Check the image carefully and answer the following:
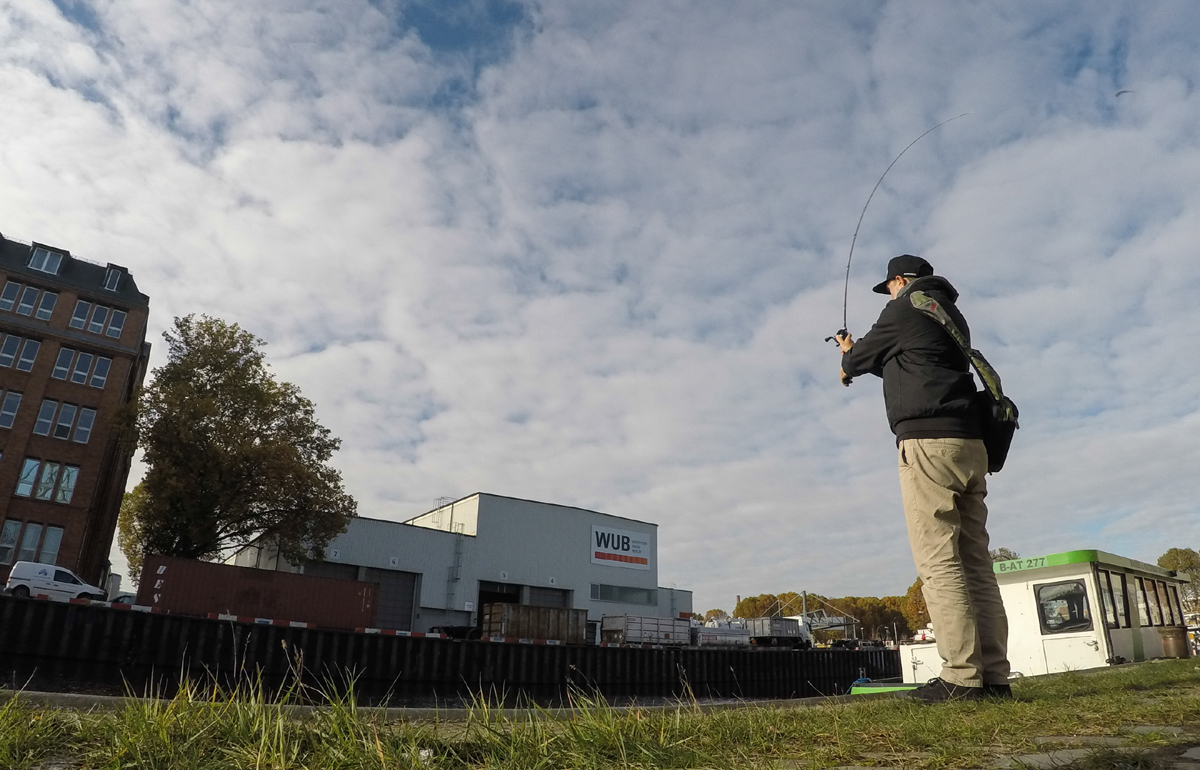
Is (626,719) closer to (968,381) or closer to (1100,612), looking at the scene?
(968,381)

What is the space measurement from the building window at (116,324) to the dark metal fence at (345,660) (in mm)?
21973

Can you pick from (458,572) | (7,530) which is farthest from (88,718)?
(458,572)

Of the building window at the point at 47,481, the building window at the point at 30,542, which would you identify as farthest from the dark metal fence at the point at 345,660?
the building window at the point at 47,481

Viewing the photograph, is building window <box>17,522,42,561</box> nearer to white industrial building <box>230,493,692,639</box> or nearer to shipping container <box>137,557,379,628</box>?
white industrial building <box>230,493,692,639</box>

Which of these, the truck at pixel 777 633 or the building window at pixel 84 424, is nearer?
the building window at pixel 84 424

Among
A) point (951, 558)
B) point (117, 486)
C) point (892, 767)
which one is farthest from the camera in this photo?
point (117, 486)

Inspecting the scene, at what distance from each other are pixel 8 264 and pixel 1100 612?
44091 millimetres

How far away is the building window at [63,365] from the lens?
34.7 meters

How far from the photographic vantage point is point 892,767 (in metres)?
1.86

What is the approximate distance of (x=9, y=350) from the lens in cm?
3394

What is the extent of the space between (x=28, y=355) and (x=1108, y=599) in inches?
1658

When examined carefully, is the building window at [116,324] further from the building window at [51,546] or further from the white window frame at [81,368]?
the building window at [51,546]

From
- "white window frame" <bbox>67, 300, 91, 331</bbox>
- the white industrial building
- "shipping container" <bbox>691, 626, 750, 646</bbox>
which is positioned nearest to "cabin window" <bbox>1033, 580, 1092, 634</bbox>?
"shipping container" <bbox>691, 626, 750, 646</bbox>

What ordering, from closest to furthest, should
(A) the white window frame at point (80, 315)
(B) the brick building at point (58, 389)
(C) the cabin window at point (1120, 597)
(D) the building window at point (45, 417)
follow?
(C) the cabin window at point (1120, 597) < (B) the brick building at point (58, 389) < (D) the building window at point (45, 417) < (A) the white window frame at point (80, 315)
